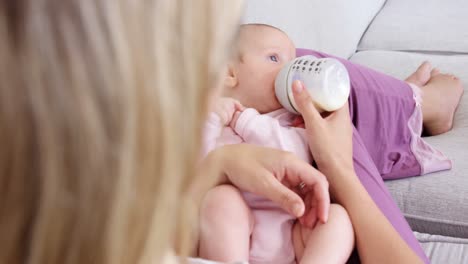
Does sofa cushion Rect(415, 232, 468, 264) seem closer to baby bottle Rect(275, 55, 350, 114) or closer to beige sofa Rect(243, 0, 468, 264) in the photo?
beige sofa Rect(243, 0, 468, 264)

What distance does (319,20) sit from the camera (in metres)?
2.10

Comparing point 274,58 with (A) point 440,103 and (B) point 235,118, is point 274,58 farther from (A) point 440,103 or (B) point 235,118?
(A) point 440,103

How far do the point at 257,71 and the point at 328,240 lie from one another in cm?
42

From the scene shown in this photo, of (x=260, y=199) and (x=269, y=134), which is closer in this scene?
(x=260, y=199)

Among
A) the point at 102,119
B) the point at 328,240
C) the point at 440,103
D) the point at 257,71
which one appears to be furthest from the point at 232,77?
the point at 102,119

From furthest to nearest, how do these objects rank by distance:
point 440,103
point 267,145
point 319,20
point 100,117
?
point 319,20 → point 440,103 → point 267,145 → point 100,117

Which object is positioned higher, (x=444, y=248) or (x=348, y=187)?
(x=348, y=187)

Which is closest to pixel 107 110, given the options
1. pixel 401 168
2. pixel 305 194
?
pixel 305 194

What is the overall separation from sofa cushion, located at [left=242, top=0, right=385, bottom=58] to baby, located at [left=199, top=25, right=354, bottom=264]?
13.9 inches

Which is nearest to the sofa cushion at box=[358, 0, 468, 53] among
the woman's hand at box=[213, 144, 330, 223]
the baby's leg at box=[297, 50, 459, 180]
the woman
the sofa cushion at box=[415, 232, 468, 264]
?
the baby's leg at box=[297, 50, 459, 180]

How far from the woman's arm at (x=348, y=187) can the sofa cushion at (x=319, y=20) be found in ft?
1.67

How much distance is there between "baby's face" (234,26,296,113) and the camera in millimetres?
1247

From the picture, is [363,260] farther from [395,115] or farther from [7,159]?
[7,159]

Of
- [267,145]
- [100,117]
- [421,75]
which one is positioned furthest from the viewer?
[421,75]
